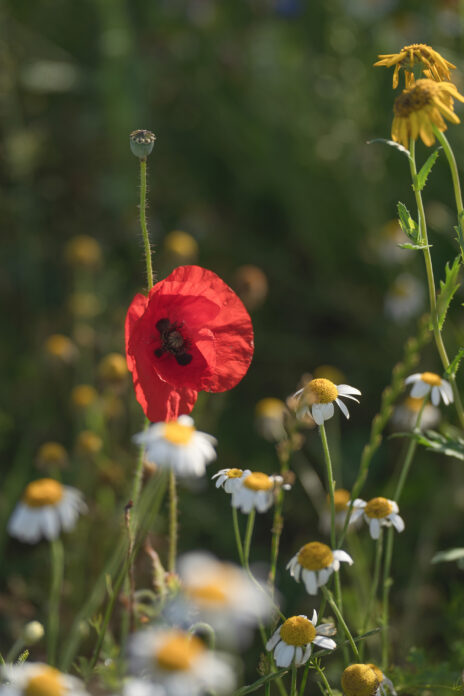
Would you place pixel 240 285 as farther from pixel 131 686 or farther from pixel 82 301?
pixel 131 686

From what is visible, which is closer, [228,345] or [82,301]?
[228,345]

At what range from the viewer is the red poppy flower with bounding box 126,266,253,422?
1357 millimetres

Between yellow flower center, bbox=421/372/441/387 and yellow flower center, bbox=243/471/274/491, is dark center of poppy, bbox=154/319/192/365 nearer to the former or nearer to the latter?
yellow flower center, bbox=243/471/274/491

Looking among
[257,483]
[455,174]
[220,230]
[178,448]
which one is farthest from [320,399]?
[220,230]

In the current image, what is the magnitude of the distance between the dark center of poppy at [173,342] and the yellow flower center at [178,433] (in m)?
0.26

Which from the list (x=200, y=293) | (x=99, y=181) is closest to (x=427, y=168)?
(x=200, y=293)

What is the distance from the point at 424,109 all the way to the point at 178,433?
578 mm

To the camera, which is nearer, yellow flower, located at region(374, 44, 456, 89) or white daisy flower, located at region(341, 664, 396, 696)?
white daisy flower, located at region(341, 664, 396, 696)

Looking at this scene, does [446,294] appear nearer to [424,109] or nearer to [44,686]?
[424,109]

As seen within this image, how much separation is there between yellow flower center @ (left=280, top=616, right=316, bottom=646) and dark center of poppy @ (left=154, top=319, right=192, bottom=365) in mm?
504

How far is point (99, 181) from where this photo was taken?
3.88 metres

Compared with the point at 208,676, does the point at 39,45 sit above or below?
above

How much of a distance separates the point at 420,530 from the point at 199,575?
5.56ft

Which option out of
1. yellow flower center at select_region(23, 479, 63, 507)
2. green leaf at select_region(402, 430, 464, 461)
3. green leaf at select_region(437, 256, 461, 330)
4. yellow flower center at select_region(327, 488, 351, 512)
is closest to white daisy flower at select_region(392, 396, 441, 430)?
yellow flower center at select_region(327, 488, 351, 512)
